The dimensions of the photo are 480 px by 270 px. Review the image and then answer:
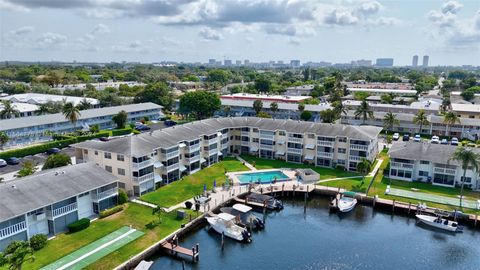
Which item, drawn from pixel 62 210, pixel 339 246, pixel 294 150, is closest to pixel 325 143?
pixel 294 150

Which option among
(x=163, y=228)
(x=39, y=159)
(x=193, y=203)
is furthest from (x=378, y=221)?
(x=39, y=159)

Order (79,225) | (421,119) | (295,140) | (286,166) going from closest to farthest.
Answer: (79,225)
(286,166)
(295,140)
(421,119)

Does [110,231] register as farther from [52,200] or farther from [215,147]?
[215,147]

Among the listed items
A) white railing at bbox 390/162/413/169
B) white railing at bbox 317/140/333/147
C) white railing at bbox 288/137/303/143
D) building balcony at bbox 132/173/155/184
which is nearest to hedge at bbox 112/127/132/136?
building balcony at bbox 132/173/155/184

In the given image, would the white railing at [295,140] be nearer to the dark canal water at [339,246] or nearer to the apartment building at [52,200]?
the dark canal water at [339,246]

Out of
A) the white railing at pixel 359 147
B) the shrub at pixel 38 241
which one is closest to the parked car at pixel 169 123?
the white railing at pixel 359 147
